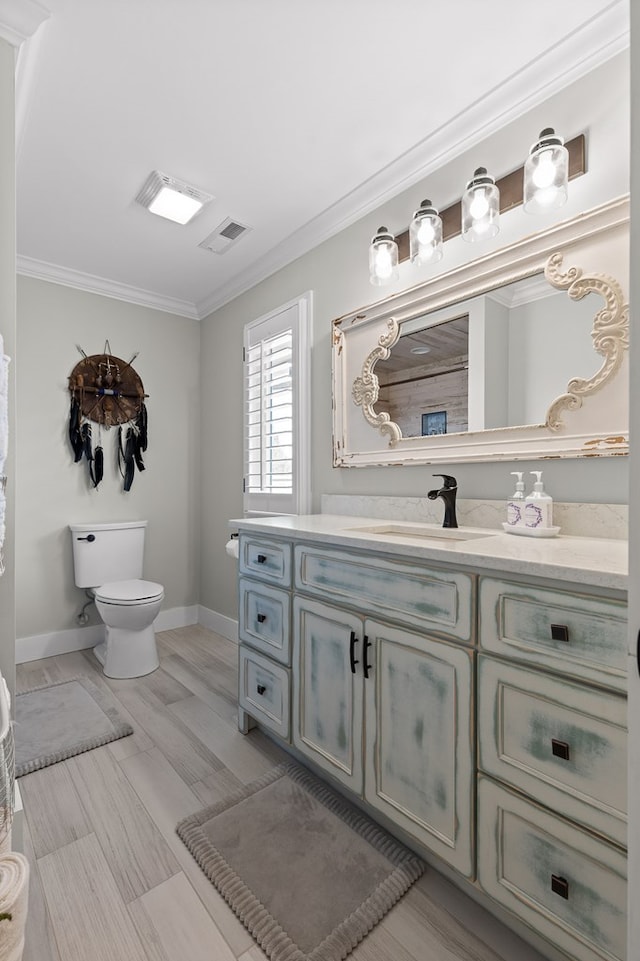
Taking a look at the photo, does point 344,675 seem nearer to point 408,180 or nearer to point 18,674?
point 408,180

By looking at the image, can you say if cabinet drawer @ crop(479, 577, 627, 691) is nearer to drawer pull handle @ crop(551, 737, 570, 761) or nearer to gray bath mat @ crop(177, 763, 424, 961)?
drawer pull handle @ crop(551, 737, 570, 761)

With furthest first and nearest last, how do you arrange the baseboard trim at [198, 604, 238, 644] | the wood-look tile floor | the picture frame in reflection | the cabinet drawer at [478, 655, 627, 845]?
the baseboard trim at [198, 604, 238, 644], the picture frame in reflection, the wood-look tile floor, the cabinet drawer at [478, 655, 627, 845]

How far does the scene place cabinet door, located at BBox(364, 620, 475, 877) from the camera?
120cm

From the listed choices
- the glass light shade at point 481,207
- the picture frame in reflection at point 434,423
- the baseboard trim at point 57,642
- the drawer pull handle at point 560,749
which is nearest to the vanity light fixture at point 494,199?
the glass light shade at point 481,207

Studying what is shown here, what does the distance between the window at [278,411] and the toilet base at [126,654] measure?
988 mm

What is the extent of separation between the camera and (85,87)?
166 centimetres

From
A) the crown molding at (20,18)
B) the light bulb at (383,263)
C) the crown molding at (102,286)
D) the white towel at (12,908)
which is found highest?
the crown molding at (20,18)

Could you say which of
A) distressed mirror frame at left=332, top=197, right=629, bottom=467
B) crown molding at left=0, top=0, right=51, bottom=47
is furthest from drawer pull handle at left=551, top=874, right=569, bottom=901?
crown molding at left=0, top=0, right=51, bottom=47

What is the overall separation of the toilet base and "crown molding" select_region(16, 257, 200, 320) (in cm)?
221

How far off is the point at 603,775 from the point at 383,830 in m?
0.86

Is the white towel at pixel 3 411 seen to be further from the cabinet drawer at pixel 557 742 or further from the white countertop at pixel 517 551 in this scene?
the cabinet drawer at pixel 557 742

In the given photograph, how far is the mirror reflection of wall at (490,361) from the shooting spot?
1.55m

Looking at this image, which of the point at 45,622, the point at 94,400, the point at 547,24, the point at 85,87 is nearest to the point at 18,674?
the point at 45,622

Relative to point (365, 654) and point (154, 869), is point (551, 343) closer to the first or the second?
point (365, 654)
